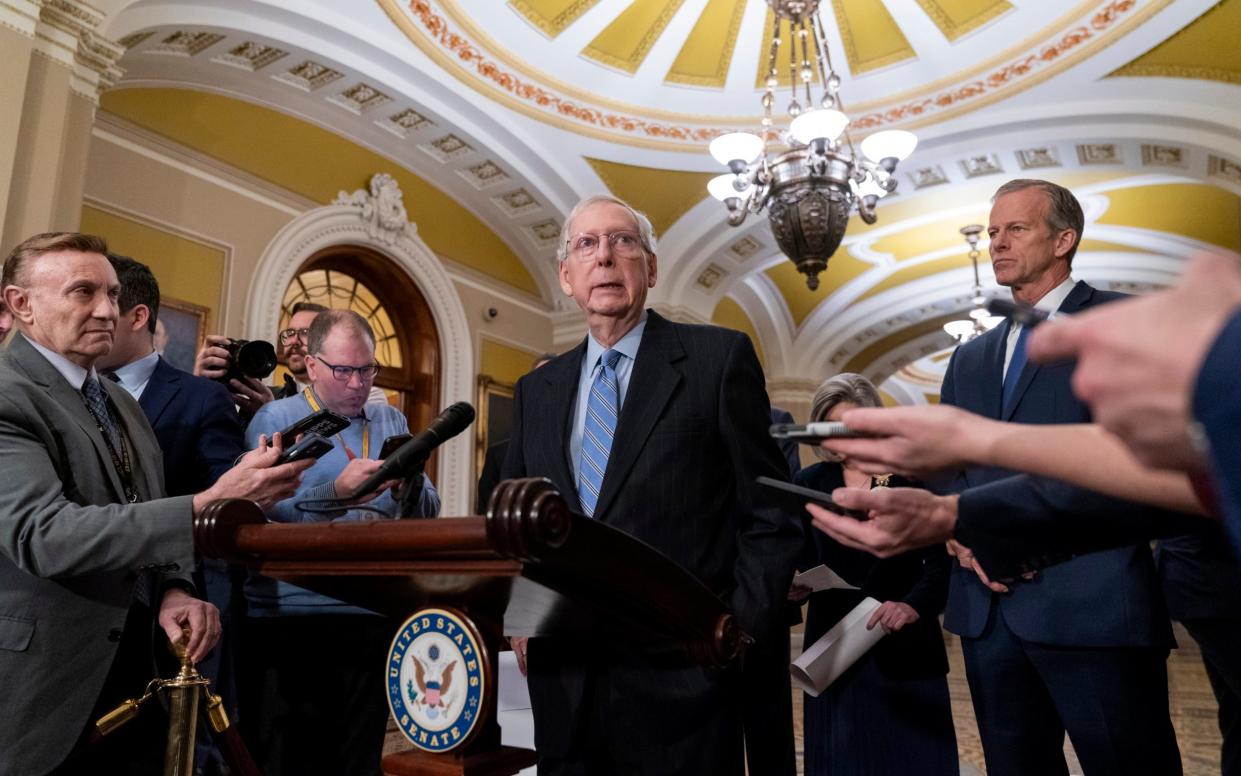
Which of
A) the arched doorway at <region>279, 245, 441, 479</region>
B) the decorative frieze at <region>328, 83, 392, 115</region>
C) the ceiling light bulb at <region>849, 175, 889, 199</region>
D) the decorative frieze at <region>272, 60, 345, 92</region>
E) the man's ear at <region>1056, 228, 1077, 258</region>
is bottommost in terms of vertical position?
the man's ear at <region>1056, 228, 1077, 258</region>

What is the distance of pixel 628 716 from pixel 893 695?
145 centimetres

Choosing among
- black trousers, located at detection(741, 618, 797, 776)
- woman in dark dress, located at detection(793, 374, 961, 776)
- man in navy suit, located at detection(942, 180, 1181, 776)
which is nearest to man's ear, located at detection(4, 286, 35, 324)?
black trousers, located at detection(741, 618, 797, 776)

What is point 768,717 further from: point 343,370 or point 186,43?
point 186,43

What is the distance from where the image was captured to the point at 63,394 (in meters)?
1.68

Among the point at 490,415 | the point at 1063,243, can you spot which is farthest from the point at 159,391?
the point at 490,415

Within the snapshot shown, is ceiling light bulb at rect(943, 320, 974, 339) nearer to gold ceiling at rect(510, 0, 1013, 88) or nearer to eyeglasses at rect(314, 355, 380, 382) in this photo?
gold ceiling at rect(510, 0, 1013, 88)

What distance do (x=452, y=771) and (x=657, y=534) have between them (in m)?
0.54

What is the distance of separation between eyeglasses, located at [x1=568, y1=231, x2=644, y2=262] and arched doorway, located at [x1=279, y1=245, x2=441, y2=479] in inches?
224

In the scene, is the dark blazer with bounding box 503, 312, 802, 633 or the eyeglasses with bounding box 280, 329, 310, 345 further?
the eyeglasses with bounding box 280, 329, 310, 345

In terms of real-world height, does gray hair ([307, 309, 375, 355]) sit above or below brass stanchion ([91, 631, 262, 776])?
above

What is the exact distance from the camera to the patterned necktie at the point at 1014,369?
196 cm

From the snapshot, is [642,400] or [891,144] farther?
[891,144]

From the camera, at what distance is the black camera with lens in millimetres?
2570

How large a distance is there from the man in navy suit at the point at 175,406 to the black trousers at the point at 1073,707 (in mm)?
1777
